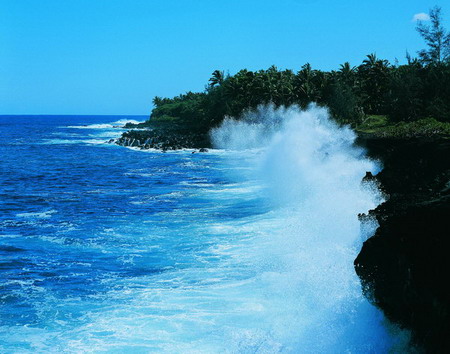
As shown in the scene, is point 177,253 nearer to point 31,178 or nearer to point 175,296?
point 175,296

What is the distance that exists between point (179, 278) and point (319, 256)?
14.8 feet

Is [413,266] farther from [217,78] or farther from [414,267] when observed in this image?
[217,78]

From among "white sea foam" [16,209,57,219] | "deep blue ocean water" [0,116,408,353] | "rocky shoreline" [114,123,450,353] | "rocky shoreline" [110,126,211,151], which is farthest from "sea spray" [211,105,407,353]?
"rocky shoreline" [110,126,211,151]

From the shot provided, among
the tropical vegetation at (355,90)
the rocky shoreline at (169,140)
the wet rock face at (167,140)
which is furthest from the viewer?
the wet rock face at (167,140)

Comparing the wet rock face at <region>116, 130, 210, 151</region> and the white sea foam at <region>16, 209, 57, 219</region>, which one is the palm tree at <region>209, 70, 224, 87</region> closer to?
the wet rock face at <region>116, 130, 210, 151</region>

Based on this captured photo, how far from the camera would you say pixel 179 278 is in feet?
45.0

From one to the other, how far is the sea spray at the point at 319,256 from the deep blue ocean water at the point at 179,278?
0.16 ft

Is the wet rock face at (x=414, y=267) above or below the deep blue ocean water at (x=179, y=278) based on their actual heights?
above

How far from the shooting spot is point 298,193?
26312 millimetres

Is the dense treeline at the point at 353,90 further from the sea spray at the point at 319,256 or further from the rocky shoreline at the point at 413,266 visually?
the rocky shoreline at the point at 413,266

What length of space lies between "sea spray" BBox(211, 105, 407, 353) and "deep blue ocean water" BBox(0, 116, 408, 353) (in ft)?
0.16

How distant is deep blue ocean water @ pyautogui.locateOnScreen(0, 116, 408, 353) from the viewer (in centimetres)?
1007

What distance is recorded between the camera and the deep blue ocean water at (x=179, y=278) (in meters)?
10.1

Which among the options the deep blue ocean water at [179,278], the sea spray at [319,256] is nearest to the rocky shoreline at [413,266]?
the sea spray at [319,256]
